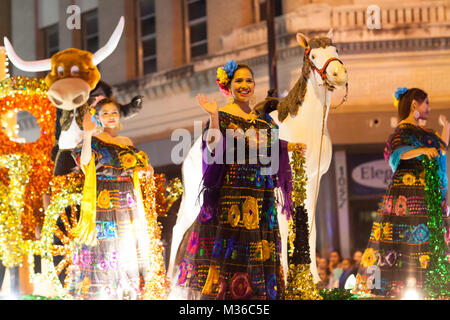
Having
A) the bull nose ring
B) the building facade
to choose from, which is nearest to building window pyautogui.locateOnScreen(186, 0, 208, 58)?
the building facade

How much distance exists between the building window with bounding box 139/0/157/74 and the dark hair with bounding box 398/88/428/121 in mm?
6277

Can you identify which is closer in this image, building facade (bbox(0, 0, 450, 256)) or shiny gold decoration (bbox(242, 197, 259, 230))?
shiny gold decoration (bbox(242, 197, 259, 230))

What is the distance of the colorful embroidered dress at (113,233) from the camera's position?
5367mm

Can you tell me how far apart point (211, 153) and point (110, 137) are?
109 cm

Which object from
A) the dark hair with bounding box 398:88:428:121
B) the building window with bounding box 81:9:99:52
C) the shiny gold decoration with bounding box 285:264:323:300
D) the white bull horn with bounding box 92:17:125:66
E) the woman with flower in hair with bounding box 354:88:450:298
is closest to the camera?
the shiny gold decoration with bounding box 285:264:323:300

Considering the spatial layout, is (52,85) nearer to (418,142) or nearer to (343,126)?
(418,142)

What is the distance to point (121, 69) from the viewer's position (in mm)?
11734

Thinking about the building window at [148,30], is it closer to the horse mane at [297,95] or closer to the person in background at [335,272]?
the person in background at [335,272]

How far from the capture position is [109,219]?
5.48m

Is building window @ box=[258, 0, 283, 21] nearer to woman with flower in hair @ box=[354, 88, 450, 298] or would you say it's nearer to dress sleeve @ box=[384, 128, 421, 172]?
woman with flower in hair @ box=[354, 88, 450, 298]

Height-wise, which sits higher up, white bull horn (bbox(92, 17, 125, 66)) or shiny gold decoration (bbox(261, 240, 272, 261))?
white bull horn (bbox(92, 17, 125, 66))

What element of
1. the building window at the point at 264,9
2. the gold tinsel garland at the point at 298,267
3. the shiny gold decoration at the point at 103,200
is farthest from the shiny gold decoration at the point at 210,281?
the building window at the point at 264,9

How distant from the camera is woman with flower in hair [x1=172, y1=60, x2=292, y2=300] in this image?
15.5ft
